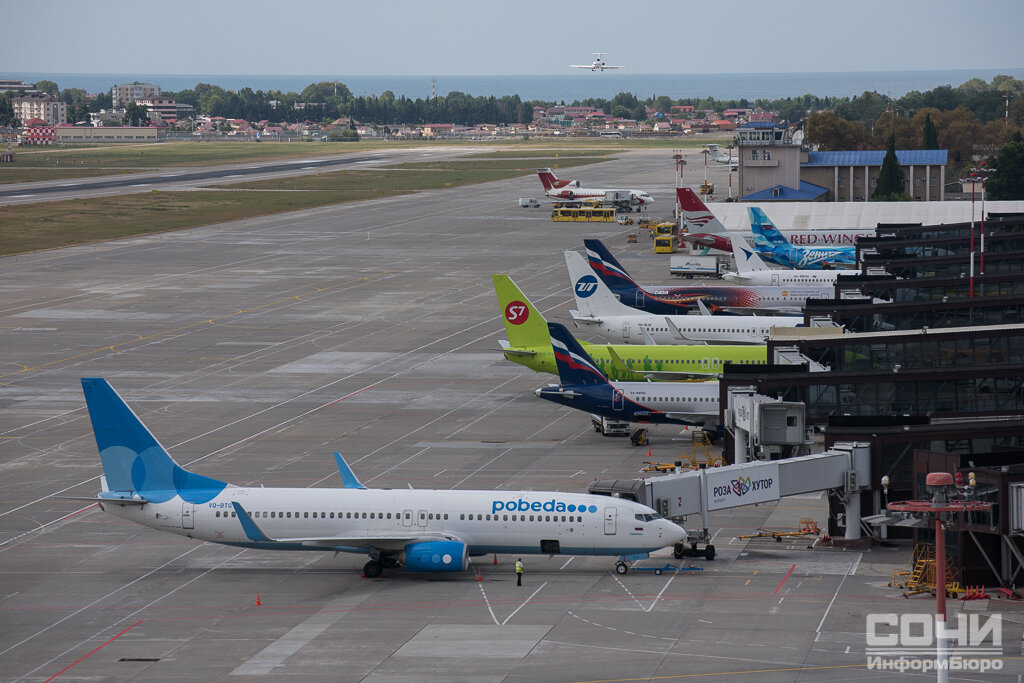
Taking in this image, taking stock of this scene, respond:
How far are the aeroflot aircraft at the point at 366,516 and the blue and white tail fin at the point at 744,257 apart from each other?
7176 centimetres

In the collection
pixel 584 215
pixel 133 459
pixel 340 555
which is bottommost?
pixel 340 555

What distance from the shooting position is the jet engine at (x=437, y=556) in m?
46.9

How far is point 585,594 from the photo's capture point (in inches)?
1794

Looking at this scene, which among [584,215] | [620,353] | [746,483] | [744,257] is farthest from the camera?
[584,215]

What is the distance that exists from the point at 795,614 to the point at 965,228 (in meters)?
79.8

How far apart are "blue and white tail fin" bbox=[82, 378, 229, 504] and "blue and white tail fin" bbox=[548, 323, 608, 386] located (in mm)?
23424

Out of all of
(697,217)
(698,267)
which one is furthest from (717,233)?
(698,267)

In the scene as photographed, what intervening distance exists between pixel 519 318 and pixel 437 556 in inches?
1179

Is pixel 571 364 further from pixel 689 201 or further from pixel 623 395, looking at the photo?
pixel 689 201

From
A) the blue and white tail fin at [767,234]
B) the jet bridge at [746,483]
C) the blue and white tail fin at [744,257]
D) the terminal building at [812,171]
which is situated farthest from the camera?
the terminal building at [812,171]

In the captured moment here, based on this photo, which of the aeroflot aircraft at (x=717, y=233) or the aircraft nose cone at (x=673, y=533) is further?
the aeroflot aircraft at (x=717, y=233)

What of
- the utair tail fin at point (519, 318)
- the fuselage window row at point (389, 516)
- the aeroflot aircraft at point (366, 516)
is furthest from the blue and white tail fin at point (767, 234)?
the fuselage window row at point (389, 516)

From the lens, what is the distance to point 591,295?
9069 centimetres

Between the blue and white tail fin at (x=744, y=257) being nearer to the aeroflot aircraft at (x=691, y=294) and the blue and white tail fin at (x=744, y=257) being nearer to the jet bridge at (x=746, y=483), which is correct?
the aeroflot aircraft at (x=691, y=294)
